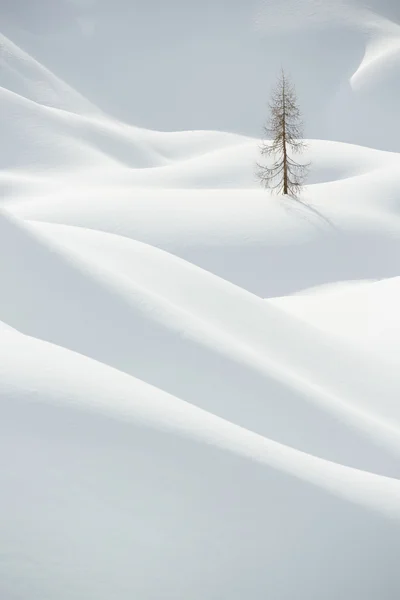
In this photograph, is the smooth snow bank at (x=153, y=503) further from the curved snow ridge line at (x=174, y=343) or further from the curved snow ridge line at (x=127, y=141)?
the curved snow ridge line at (x=127, y=141)

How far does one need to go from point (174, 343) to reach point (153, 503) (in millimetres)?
3295

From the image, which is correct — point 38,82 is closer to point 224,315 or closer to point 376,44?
point 376,44

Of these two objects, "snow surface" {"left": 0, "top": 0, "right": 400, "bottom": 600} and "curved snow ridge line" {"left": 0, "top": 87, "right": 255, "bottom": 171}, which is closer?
"snow surface" {"left": 0, "top": 0, "right": 400, "bottom": 600}

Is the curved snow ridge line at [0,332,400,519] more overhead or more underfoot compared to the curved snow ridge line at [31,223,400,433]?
more underfoot

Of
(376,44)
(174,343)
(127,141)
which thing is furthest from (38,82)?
(174,343)

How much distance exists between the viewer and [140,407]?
232 inches

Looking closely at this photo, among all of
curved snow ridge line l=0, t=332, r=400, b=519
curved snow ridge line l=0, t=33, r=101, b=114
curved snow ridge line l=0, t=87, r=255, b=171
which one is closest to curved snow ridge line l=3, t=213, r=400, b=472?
curved snow ridge line l=0, t=332, r=400, b=519

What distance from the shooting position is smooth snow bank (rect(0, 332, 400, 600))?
5.02 metres

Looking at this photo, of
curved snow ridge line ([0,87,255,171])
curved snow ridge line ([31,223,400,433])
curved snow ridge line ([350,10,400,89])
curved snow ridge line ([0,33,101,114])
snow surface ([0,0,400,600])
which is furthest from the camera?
curved snow ridge line ([350,10,400,89])

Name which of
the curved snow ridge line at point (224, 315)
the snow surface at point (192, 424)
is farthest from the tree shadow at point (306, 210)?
the curved snow ridge line at point (224, 315)

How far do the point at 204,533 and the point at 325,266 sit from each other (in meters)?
13.5

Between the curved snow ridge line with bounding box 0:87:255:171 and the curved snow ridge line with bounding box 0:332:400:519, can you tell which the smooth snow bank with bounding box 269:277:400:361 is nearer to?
the curved snow ridge line with bounding box 0:332:400:519

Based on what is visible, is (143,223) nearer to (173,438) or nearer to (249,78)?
(173,438)

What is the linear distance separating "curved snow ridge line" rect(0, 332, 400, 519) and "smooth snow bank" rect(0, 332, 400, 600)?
1 centimetres
